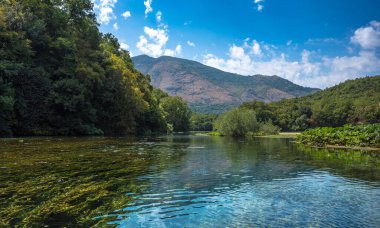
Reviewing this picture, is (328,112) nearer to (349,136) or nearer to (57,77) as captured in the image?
(349,136)

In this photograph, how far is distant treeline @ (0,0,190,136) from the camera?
43438 mm

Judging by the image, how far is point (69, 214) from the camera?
7277 mm

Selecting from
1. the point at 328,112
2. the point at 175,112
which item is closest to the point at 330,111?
the point at 328,112

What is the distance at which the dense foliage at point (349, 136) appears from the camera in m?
31.4

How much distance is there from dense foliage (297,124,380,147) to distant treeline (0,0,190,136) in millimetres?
36846

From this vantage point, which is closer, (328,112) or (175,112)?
(328,112)

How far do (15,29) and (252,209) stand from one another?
1977 inches

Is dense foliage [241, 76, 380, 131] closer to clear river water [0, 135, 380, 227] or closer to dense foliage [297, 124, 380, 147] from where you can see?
dense foliage [297, 124, 380, 147]

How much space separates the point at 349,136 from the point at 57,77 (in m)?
46.2

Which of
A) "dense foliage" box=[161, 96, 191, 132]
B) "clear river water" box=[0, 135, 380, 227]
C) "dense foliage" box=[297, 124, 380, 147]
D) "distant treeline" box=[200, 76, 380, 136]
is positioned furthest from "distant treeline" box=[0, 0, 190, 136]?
"dense foliage" box=[161, 96, 191, 132]

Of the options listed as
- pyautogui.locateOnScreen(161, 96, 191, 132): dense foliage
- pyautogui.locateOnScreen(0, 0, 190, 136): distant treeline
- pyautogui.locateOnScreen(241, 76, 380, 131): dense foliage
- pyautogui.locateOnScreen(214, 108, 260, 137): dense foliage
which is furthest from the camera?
pyautogui.locateOnScreen(161, 96, 191, 132): dense foliage

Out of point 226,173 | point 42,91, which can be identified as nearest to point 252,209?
point 226,173

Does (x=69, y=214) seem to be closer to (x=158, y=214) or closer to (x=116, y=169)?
(x=158, y=214)

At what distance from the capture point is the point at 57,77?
5381 centimetres
